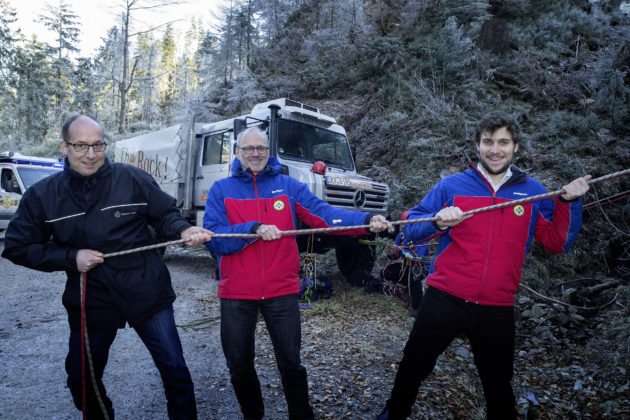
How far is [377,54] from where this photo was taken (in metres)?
13.6

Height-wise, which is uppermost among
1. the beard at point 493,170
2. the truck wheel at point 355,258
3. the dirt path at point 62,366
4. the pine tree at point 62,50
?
the pine tree at point 62,50

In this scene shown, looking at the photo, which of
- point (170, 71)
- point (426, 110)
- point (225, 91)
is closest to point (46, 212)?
point (426, 110)

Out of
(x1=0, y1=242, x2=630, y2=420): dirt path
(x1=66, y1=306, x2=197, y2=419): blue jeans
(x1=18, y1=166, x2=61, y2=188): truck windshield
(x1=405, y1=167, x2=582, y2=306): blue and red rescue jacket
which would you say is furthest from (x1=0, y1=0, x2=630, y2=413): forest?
(x1=18, y1=166, x2=61, y2=188): truck windshield

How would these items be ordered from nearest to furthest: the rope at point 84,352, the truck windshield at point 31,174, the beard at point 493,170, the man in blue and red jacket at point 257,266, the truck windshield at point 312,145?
1. the rope at point 84,352
2. the beard at point 493,170
3. the man in blue and red jacket at point 257,266
4. the truck windshield at point 312,145
5. the truck windshield at point 31,174

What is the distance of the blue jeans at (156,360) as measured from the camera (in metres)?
2.12

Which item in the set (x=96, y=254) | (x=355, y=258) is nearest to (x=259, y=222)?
(x=96, y=254)

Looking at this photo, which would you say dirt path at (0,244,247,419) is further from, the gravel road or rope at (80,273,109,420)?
rope at (80,273,109,420)

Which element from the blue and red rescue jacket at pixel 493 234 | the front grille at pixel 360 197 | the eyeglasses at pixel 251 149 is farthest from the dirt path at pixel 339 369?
the eyeglasses at pixel 251 149

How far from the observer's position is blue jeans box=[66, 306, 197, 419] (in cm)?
212

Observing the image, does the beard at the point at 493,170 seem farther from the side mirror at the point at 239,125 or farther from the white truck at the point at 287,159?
the side mirror at the point at 239,125

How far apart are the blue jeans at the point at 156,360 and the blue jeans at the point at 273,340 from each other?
305 millimetres

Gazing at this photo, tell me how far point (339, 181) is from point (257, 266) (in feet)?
13.2

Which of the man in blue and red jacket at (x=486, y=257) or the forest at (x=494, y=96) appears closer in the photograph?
the man in blue and red jacket at (x=486, y=257)

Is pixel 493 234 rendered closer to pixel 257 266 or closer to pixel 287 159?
pixel 257 266
